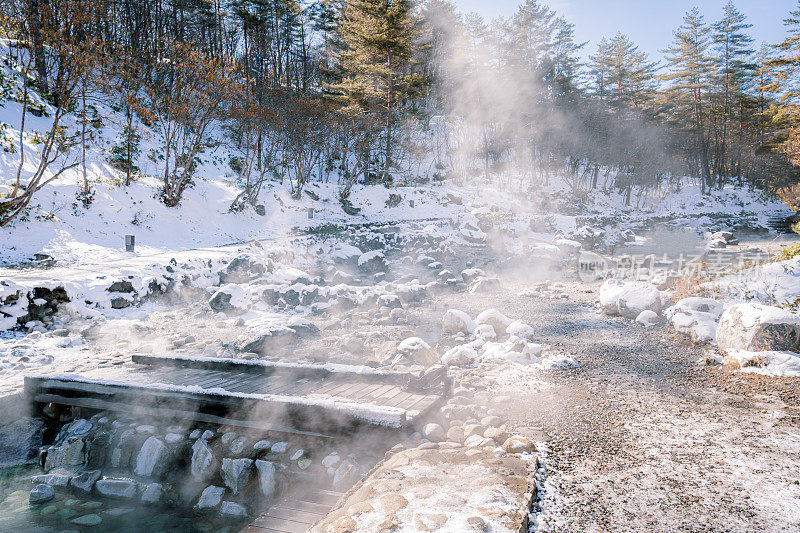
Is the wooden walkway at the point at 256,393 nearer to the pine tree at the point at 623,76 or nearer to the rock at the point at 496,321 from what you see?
the rock at the point at 496,321

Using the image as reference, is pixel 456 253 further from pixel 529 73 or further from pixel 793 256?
pixel 529 73

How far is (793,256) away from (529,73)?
114ft

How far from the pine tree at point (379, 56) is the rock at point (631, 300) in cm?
1992

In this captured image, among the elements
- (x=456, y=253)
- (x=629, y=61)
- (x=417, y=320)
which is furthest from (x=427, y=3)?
(x=417, y=320)

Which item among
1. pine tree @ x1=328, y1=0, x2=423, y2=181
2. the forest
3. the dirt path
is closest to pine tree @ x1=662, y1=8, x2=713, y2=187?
the forest

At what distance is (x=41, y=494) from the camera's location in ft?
12.0

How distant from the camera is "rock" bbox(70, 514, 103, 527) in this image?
3.42 m

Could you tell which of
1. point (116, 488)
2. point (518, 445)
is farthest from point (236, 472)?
point (518, 445)

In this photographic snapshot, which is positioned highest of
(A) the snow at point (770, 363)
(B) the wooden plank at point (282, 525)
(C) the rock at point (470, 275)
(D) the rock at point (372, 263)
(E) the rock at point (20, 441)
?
(D) the rock at point (372, 263)

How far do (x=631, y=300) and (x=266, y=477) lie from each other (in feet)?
24.3

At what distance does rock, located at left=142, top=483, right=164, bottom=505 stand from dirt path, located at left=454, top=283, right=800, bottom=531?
9.96 feet

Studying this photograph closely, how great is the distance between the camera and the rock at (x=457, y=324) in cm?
726

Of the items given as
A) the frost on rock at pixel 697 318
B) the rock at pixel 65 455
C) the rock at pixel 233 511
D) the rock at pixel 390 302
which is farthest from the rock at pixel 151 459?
the frost on rock at pixel 697 318

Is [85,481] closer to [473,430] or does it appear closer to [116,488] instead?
[116,488]
